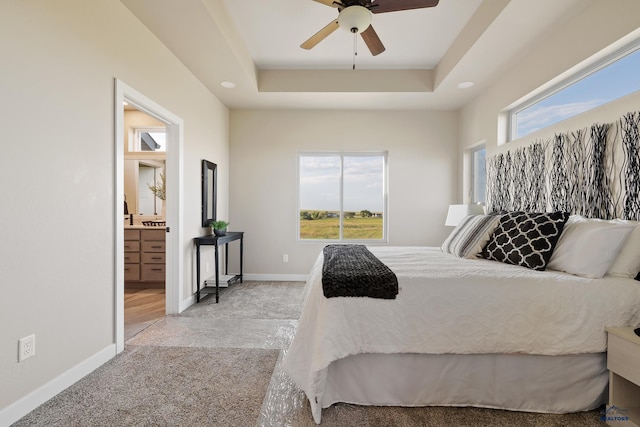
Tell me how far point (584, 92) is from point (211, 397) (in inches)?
135

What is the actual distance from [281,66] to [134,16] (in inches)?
69.3

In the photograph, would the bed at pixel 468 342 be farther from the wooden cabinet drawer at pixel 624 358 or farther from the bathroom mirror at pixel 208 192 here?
the bathroom mirror at pixel 208 192

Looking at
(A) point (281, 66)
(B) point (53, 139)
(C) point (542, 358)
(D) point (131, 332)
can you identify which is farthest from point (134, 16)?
(C) point (542, 358)

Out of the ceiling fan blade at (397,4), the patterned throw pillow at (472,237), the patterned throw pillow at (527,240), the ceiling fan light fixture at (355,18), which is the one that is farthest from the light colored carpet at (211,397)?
the ceiling fan blade at (397,4)

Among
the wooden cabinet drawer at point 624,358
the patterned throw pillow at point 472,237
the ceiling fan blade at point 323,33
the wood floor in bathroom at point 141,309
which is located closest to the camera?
the wooden cabinet drawer at point 624,358

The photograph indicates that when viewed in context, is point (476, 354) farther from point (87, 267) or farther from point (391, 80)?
point (391, 80)

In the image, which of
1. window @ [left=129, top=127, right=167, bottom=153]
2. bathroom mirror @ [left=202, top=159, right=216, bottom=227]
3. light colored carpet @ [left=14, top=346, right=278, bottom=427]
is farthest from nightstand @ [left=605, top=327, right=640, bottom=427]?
window @ [left=129, top=127, right=167, bottom=153]

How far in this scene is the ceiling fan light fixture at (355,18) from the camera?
2145mm

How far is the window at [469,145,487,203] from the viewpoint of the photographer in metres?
4.28

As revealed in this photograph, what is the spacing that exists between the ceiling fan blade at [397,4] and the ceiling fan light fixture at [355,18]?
118 millimetres

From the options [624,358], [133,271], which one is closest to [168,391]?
[624,358]

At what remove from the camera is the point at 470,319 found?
1691mm

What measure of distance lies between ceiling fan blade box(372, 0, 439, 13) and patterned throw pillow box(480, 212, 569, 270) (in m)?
1.64

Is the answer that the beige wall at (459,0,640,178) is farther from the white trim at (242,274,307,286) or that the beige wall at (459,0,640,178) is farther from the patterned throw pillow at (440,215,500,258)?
the white trim at (242,274,307,286)
